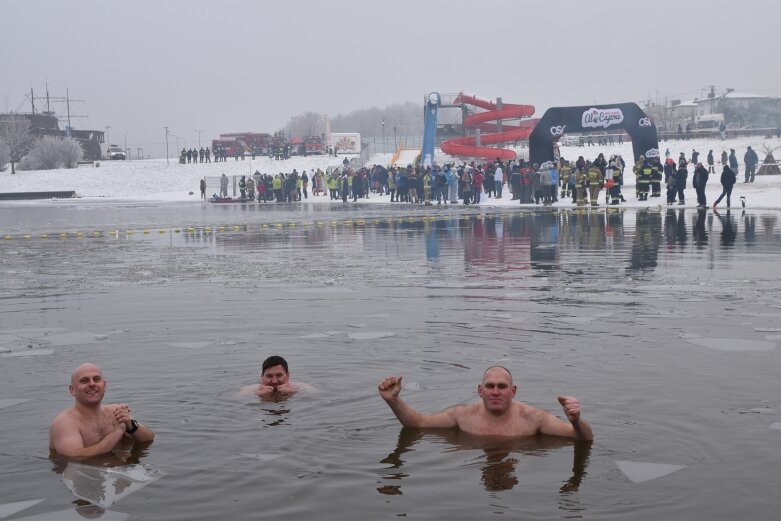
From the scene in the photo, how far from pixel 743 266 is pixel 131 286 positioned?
9022 millimetres

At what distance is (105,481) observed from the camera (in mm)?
6230

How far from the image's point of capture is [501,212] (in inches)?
1396

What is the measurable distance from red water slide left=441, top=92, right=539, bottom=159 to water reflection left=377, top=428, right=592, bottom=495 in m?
57.4

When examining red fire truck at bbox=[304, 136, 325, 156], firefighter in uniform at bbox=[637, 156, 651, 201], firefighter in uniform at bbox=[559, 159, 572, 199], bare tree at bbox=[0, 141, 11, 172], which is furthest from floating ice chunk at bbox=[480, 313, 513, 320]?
bare tree at bbox=[0, 141, 11, 172]

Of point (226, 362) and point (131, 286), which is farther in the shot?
point (131, 286)

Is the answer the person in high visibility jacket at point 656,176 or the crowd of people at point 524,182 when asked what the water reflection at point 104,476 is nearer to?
the crowd of people at point 524,182

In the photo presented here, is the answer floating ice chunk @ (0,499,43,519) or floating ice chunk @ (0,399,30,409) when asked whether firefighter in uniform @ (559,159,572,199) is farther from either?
floating ice chunk @ (0,499,43,519)

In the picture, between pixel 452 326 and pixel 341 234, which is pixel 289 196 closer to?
pixel 341 234

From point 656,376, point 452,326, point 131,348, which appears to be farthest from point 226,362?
point 656,376

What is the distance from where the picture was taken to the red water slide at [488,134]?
2532 inches

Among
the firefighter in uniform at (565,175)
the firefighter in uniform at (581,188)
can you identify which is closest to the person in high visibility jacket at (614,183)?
the firefighter in uniform at (581,188)

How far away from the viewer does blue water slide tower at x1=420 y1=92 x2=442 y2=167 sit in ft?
202

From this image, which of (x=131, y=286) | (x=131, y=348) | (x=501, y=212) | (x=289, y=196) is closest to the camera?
(x=131, y=348)

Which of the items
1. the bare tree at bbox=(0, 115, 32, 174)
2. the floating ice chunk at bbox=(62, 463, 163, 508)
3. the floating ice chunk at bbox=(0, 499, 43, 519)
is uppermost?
the bare tree at bbox=(0, 115, 32, 174)
